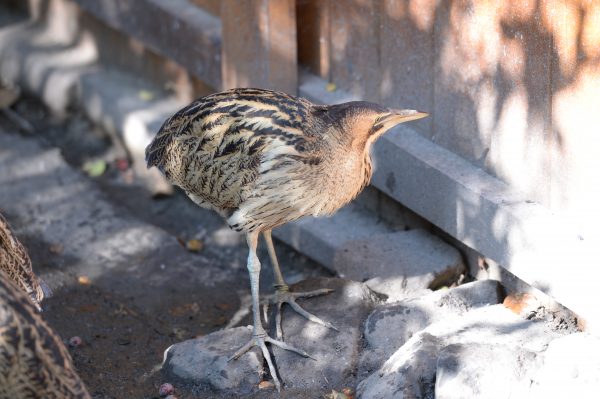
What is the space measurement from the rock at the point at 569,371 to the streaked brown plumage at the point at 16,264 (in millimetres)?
2056

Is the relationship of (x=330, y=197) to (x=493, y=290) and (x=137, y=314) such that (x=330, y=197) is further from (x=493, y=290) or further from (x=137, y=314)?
(x=137, y=314)

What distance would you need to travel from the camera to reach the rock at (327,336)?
496 cm

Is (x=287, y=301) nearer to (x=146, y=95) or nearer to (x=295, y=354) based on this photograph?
(x=295, y=354)

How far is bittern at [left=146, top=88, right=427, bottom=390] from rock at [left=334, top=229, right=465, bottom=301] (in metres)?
0.58

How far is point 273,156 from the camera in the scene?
4.85m

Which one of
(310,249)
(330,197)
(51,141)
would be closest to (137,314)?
(310,249)

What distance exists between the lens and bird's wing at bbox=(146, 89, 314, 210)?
4887mm

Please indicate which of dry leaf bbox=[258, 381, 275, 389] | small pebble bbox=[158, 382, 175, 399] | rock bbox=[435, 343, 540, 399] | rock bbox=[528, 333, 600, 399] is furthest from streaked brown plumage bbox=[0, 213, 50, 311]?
rock bbox=[528, 333, 600, 399]

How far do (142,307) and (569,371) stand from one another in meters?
2.58

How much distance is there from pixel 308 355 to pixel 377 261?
0.88 meters

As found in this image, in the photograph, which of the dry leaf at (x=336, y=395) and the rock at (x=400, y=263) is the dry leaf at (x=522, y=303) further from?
the dry leaf at (x=336, y=395)

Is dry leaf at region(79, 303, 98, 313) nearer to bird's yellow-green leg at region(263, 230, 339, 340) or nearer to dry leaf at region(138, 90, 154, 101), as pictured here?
bird's yellow-green leg at region(263, 230, 339, 340)

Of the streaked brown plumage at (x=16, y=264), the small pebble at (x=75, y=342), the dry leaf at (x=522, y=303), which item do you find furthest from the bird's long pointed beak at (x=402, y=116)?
the small pebble at (x=75, y=342)

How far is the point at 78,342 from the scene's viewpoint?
557cm
